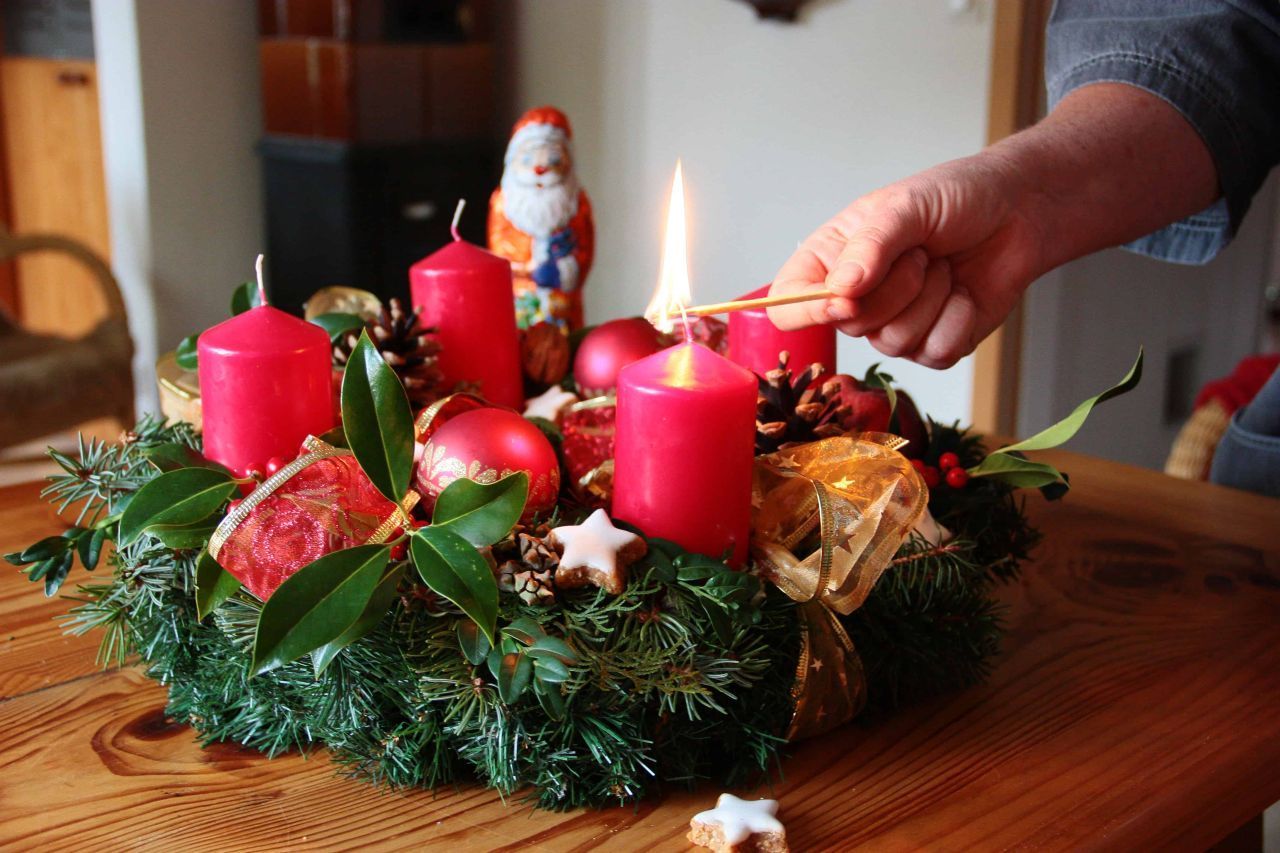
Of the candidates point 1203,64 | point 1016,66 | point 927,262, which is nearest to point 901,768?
point 927,262

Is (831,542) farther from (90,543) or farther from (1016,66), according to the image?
(1016,66)

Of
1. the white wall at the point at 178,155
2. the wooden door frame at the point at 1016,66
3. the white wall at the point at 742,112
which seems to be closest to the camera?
the wooden door frame at the point at 1016,66

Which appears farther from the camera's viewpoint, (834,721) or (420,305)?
(420,305)

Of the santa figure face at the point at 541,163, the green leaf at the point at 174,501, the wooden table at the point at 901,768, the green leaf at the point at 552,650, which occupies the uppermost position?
the santa figure face at the point at 541,163

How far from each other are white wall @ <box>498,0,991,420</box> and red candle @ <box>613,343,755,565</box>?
1516mm

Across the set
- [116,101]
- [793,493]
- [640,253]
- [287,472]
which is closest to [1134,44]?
[793,493]

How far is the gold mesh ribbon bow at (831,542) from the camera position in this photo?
1.82 feet

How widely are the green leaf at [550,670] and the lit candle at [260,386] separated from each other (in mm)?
205

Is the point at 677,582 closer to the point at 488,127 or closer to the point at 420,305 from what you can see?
the point at 420,305

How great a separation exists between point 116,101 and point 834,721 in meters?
2.47

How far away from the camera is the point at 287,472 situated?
0.55m

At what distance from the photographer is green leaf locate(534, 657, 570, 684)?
0.49 metres

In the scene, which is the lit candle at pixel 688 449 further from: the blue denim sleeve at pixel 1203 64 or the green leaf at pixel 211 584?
the blue denim sleeve at pixel 1203 64

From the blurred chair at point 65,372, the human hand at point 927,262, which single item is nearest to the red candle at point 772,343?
the human hand at point 927,262
